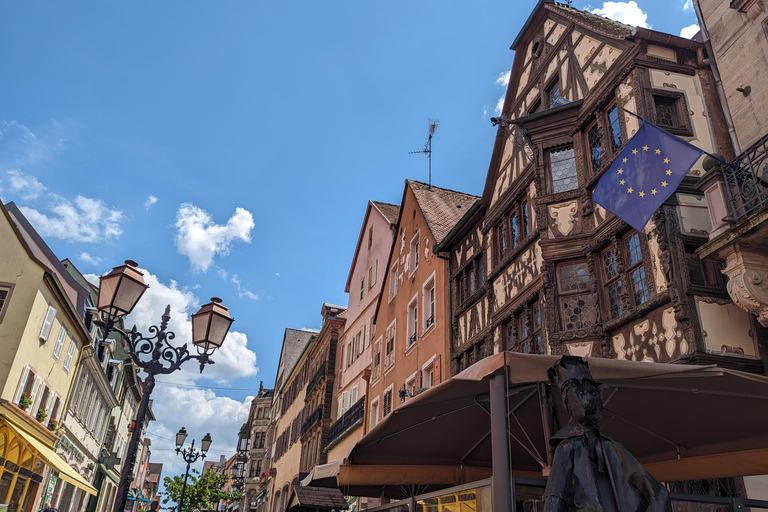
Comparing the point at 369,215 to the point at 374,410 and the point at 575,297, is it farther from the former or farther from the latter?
the point at 575,297

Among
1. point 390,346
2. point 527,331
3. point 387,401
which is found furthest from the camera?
point 390,346

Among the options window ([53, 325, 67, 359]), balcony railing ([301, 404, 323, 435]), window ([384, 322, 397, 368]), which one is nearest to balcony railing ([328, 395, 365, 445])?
balcony railing ([301, 404, 323, 435])

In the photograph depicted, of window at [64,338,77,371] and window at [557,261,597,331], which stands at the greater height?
window at [64,338,77,371]

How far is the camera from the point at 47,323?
2052 cm

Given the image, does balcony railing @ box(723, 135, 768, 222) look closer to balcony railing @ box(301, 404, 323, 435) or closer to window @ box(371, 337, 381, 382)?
window @ box(371, 337, 381, 382)

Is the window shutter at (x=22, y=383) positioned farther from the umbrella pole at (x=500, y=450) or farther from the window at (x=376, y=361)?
the umbrella pole at (x=500, y=450)

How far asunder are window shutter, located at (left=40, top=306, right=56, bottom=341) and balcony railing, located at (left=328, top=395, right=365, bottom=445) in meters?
11.7

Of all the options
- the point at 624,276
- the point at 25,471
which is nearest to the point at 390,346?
the point at 25,471

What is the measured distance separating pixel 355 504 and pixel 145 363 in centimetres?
1621

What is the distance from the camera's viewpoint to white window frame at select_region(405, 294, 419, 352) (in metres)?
20.2

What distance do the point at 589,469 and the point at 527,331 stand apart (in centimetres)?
931

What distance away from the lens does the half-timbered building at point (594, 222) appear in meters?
8.98

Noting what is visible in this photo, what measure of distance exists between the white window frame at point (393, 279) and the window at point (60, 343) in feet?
40.7

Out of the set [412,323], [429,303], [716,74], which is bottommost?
[412,323]
